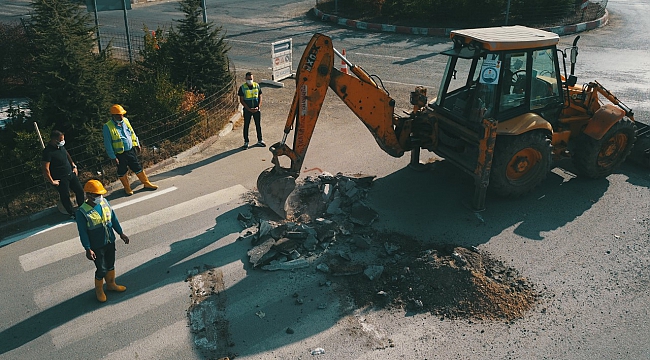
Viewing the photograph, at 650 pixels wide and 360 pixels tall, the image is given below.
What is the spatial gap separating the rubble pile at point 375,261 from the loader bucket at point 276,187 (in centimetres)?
22

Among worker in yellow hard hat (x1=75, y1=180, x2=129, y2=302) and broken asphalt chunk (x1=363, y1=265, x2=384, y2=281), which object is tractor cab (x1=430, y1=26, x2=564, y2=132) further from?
worker in yellow hard hat (x1=75, y1=180, x2=129, y2=302)

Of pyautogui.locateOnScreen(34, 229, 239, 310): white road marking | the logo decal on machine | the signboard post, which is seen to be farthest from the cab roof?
the signboard post

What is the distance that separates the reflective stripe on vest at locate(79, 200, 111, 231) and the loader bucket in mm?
2696

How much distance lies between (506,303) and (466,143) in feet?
10.4

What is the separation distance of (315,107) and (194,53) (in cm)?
658

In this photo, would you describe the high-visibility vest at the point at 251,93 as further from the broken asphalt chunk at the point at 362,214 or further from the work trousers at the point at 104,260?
the work trousers at the point at 104,260

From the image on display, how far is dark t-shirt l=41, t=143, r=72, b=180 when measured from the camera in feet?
27.2

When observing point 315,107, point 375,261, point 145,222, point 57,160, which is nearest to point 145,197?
point 145,222

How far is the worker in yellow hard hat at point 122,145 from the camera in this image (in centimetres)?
923

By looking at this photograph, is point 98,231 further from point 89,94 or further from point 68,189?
point 89,94

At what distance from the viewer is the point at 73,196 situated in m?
9.55

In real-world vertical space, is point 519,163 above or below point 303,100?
below

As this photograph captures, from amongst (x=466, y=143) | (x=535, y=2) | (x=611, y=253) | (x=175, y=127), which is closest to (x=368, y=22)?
(x=535, y=2)

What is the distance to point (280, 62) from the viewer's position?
16.3m
